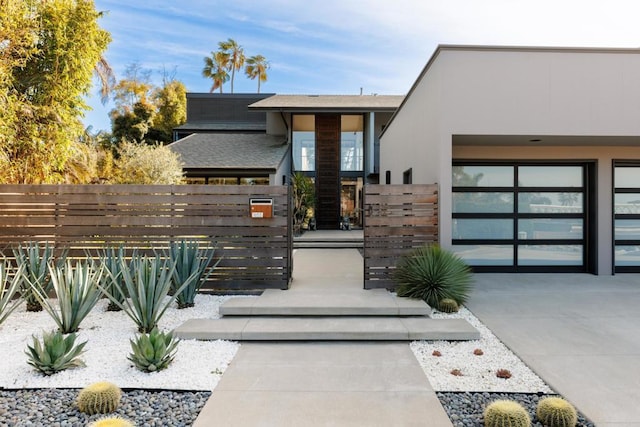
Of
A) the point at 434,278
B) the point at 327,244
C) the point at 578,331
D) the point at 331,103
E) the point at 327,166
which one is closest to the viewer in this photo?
the point at 578,331

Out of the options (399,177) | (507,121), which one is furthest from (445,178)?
(399,177)

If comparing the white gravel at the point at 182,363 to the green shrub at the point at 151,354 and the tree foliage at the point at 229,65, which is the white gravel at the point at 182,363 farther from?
the tree foliage at the point at 229,65

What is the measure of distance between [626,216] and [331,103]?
1115 centimetres

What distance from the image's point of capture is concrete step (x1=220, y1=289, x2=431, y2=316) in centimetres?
456

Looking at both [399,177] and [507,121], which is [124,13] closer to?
[399,177]

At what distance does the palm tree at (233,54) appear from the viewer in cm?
3034

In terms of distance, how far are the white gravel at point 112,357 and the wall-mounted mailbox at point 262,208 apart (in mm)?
1556

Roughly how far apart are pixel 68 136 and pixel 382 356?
7.66 meters

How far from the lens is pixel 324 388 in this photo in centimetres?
297

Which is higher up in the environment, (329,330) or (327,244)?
(327,244)

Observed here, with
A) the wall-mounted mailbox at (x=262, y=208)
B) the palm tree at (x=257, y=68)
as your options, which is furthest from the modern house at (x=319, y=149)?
the palm tree at (x=257, y=68)

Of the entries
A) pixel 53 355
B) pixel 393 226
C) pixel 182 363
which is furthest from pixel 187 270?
pixel 393 226

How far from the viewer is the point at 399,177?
9.48 metres

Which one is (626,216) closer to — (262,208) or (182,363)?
(262,208)
